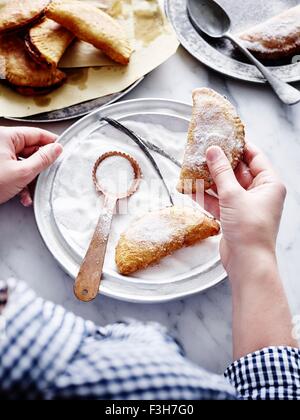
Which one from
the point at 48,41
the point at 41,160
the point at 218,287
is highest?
the point at 48,41

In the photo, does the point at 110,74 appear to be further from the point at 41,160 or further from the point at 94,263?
the point at 94,263

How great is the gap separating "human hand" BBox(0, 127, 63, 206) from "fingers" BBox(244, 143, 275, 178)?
1.24 feet

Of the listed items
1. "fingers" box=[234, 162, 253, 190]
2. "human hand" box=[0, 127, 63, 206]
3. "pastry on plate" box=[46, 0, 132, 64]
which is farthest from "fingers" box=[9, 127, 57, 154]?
"fingers" box=[234, 162, 253, 190]

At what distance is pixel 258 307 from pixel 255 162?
0.96ft

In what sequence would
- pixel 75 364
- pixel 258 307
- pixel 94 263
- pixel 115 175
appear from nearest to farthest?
pixel 75 364
pixel 258 307
pixel 94 263
pixel 115 175

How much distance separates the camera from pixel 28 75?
1104mm

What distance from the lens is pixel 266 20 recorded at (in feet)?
4.13

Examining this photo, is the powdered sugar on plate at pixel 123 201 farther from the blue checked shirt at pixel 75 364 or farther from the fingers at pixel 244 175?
the blue checked shirt at pixel 75 364

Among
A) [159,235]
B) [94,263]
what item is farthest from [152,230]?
[94,263]

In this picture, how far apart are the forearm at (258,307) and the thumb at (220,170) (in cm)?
12

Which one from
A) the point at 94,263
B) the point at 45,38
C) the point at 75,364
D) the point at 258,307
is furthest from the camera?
the point at 45,38

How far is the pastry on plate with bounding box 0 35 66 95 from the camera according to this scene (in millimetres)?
1103

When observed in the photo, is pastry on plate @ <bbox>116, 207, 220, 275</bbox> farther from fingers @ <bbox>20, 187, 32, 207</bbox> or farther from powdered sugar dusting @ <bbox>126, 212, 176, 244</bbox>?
fingers @ <bbox>20, 187, 32, 207</bbox>

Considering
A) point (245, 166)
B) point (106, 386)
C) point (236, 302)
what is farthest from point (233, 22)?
point (106, 386)
